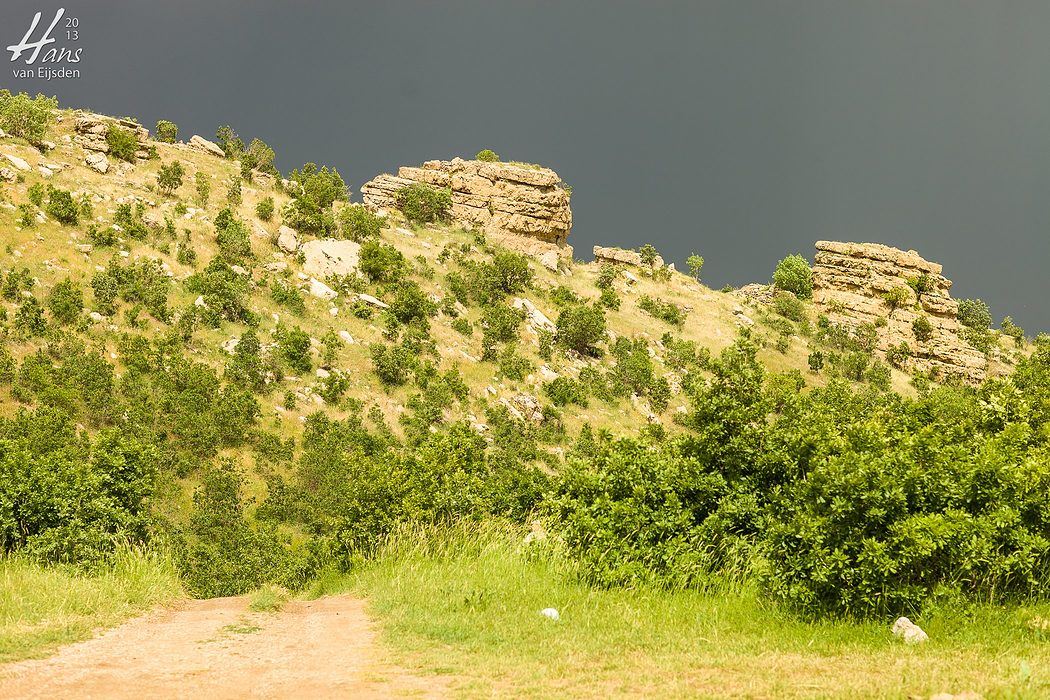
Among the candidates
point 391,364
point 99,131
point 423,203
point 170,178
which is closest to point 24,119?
point 99,131

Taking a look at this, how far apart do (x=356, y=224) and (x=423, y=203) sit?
11.4 meters

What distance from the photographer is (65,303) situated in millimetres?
34781

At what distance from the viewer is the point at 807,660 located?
6.64 metres

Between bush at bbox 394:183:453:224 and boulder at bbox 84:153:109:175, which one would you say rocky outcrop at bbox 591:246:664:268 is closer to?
bush at bbox 394:183:453:224

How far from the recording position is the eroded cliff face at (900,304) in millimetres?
61750

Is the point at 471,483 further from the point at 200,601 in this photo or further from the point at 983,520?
the point at 983,520

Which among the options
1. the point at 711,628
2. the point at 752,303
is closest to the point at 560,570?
the point at 711,628

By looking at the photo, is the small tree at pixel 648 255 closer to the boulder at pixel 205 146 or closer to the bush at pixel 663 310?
the bush at pixel 663 310

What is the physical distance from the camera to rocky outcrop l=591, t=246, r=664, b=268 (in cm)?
7331

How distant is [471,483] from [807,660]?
390 inches

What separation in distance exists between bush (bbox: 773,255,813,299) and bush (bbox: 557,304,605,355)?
3108cm

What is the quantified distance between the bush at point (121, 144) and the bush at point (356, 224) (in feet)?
50.4

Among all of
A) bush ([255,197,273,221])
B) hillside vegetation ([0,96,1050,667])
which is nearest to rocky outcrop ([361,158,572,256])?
hillside vegetation ([0,96,1050,667])

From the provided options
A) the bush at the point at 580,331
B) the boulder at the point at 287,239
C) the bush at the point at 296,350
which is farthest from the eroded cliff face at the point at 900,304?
the bush at the point at 296,350
